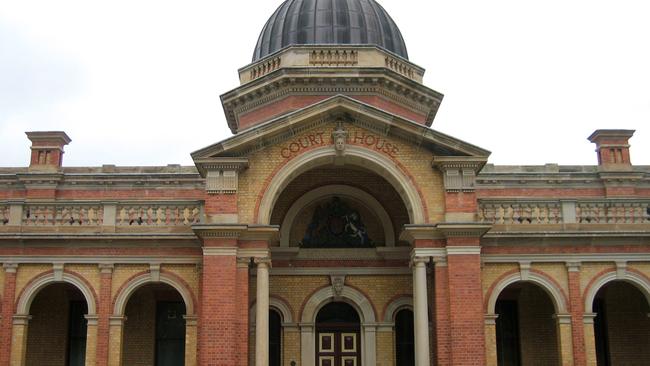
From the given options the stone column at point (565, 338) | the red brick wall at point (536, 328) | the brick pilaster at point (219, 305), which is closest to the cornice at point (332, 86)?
the red brick wall at point (536, 328)

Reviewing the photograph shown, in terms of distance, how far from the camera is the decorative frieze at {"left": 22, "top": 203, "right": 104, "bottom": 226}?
2014 cm

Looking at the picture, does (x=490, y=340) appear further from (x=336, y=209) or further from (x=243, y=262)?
(x=243, y=262)

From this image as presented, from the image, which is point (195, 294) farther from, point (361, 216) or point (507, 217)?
point (507, 217)

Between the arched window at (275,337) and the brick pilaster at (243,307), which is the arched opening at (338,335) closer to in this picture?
the arched window at (275,337)

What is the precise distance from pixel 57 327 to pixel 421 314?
1057cm

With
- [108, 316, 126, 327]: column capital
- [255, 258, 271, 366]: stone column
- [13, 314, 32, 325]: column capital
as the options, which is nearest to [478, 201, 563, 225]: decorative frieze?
[255, 258, 271, 366]: stone column

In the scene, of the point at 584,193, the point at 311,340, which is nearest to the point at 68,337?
the point at 311,340

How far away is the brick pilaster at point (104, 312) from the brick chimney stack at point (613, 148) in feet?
53.0

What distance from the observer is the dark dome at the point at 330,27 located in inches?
1035

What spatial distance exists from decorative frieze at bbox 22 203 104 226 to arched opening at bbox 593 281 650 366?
14.5 meters

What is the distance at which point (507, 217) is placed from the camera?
19938 mm

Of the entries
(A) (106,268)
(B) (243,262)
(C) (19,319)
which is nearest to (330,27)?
(B) (243,262)

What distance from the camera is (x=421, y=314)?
733 inches

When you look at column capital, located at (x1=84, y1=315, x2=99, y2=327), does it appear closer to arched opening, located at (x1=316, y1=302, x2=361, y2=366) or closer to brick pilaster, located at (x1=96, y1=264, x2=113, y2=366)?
brick pilaster, located at (x1=96, y1=264, x2=113, y2=366)
